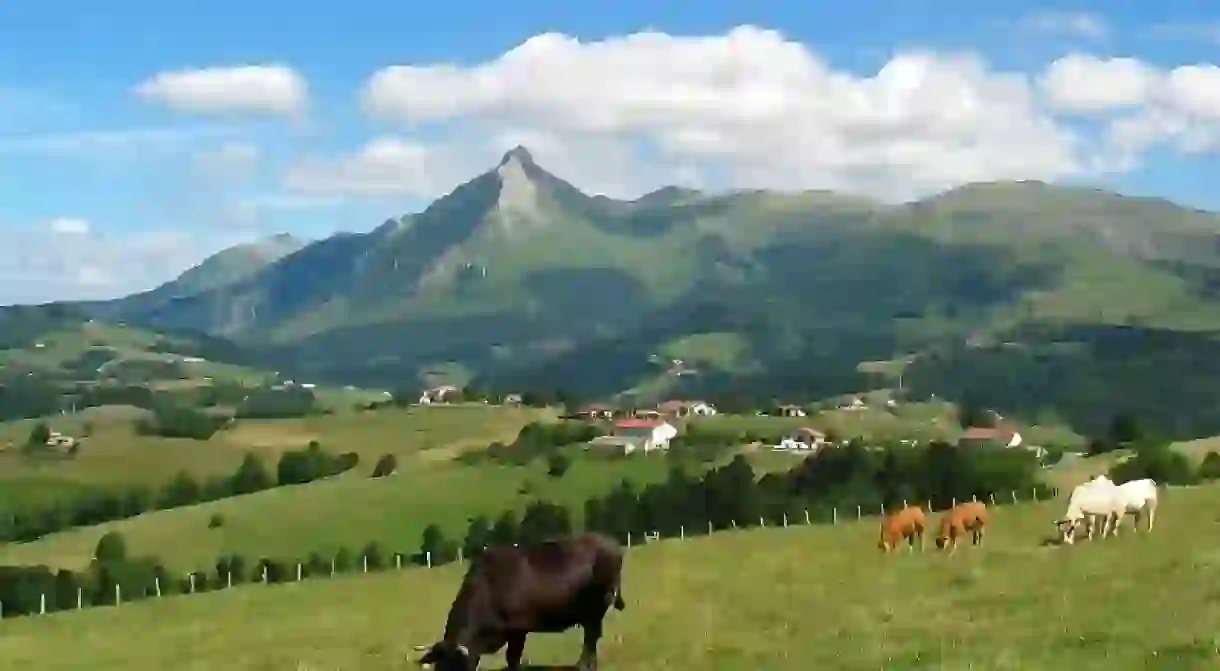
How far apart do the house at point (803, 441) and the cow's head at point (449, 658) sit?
456ft

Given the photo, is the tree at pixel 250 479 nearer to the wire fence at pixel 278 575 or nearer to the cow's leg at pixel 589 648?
the wire fence at pixel 278 575

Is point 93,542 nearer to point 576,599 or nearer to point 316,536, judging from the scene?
point 316,536

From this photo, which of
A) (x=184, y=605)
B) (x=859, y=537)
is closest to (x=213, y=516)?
(x=184, y=605)

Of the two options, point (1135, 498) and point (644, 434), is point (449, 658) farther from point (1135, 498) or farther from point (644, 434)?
point (644, 434)

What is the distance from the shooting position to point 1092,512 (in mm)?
35469

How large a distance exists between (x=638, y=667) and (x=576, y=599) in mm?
1698

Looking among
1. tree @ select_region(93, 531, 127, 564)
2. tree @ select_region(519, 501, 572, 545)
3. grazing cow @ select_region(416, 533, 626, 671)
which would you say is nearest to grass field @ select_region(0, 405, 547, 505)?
tree @ select_region(93, 531, 127, 564)

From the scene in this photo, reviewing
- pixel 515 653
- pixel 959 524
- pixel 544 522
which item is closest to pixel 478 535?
pixel 544 522

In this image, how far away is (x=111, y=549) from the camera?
101 metres

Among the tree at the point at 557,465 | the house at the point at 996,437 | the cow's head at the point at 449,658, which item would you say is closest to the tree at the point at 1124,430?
the tree at the point at 557,465

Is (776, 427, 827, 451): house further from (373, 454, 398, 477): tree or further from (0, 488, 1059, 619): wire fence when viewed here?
(0, 488, 1059, 619): wire fence

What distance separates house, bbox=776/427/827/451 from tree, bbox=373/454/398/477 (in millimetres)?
45654

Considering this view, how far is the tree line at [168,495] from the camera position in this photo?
137375mm

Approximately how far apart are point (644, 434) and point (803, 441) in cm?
2043
